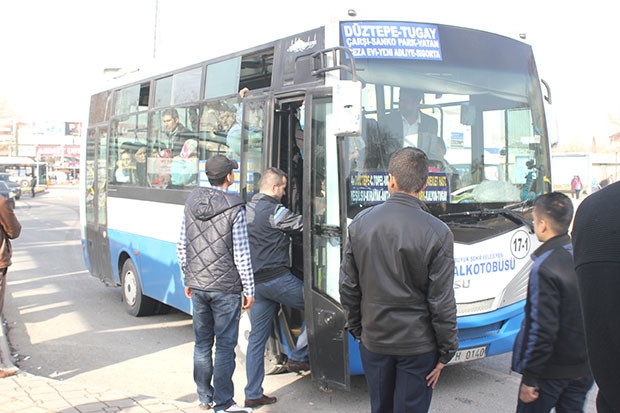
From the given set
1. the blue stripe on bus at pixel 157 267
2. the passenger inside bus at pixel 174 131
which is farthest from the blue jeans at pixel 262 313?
the passenger inside bus at pixel 174 131

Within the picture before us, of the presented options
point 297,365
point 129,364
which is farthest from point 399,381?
point 129,364

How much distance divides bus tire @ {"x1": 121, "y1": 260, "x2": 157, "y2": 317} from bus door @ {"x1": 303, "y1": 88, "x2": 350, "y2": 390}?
167 inches

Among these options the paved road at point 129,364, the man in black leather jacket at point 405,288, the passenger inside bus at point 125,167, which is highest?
the passenger inside bus at point 125,167

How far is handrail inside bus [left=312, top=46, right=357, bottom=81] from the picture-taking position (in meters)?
4.71

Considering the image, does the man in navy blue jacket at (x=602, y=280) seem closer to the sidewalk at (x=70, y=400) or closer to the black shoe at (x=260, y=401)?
the sidewalk at (x=70, y=400)

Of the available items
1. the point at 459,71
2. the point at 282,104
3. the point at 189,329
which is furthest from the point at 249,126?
the point at 189,329

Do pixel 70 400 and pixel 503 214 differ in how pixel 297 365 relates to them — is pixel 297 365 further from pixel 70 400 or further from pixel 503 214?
pixel 503 214

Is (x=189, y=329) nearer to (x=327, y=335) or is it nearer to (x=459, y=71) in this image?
(x=327, y=335)

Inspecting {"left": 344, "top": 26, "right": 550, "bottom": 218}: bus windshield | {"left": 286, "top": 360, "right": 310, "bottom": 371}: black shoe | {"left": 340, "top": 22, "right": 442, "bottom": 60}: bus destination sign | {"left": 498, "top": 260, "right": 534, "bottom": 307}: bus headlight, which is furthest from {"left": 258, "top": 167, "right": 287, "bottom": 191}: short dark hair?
{"left": 498, "top": 260, "right": 534, "bottom": 307}: bus headlight

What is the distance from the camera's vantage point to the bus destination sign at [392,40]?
16.6ft

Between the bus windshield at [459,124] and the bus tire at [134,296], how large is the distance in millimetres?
4686

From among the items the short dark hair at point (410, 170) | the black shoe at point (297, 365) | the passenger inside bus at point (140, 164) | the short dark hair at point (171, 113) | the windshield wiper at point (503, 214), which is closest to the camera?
the short dark hair at point (410, 170)

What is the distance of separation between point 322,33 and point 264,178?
4.26 feet

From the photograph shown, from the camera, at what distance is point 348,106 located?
14.3ft
